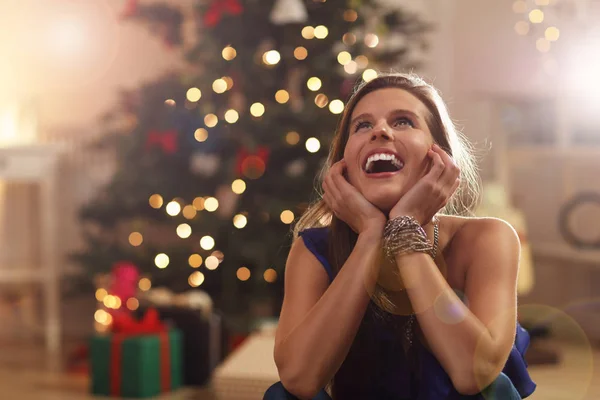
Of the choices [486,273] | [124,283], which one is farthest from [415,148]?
[124,283]

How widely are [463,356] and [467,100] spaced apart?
11.8 feet

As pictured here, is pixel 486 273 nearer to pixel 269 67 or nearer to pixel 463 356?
pixel 463 356

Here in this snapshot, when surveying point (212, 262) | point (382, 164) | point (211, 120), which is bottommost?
point (212, 262)

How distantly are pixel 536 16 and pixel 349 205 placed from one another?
3.20 meters

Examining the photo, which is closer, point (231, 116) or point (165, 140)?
point (231, 116)

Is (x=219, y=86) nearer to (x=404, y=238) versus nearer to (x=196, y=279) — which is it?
(x=196, y=279)

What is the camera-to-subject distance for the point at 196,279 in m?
3.50

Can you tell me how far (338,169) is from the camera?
4.38 feet

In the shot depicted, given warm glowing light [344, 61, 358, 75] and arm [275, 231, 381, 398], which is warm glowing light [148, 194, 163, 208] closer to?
warm glowing light [344, 61, 358, 75]

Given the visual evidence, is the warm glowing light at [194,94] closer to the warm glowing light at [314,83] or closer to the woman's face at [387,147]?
the warm glowing light at [314,83]

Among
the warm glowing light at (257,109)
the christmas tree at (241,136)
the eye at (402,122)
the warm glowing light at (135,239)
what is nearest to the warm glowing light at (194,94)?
the christmas tree at (241,136)

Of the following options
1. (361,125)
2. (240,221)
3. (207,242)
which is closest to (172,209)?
(207,242)

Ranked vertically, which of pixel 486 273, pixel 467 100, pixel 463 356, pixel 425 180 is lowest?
pixel 463 356

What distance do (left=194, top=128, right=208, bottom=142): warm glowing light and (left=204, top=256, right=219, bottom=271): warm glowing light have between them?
512 millimetres
